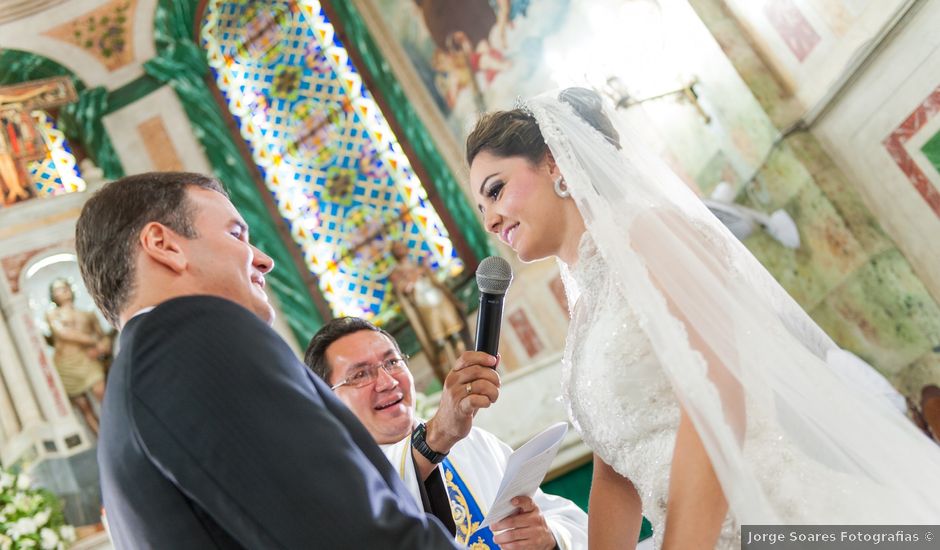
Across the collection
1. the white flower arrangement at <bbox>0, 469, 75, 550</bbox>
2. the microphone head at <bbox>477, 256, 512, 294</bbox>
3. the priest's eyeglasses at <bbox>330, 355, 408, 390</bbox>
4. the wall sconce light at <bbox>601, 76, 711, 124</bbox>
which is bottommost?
the microphone head at <bbox>477, 256, 512, 294</bbox>

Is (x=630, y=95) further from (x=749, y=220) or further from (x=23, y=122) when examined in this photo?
(x=23, y=122)

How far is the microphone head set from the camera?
7.98 feet

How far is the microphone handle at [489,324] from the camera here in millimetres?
2404

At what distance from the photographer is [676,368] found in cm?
208

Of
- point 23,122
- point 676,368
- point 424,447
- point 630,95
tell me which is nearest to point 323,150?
point 23,122

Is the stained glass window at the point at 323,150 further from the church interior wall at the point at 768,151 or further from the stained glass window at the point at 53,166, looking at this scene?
the stained glass window at the point at 53,166

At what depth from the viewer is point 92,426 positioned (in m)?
7.90

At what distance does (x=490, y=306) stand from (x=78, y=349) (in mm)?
6568

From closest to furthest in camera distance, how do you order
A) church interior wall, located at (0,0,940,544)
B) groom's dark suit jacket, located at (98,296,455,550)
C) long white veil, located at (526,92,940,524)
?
groom's dark suit jacket, located at (98,296,455,550) < long white veil, located at (526,92,940,524) < church interior wall, located at (0,0,940,544)

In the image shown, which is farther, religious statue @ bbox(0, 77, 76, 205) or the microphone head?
religious statue @ bbox(0, 77, 76, 205)

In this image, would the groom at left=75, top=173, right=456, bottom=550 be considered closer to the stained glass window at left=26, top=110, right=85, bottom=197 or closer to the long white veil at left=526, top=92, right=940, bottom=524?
the long white veil at left=526, top=92, right=940, bottom=524

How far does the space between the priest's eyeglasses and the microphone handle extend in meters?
1.18

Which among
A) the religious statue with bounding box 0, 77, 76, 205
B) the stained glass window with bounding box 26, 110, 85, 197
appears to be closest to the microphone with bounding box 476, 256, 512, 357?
the stained glass window with bounding box 26, 110, 85, 197

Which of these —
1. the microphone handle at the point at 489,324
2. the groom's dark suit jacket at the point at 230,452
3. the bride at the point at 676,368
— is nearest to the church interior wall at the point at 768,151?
the bride at the point at 676,368
